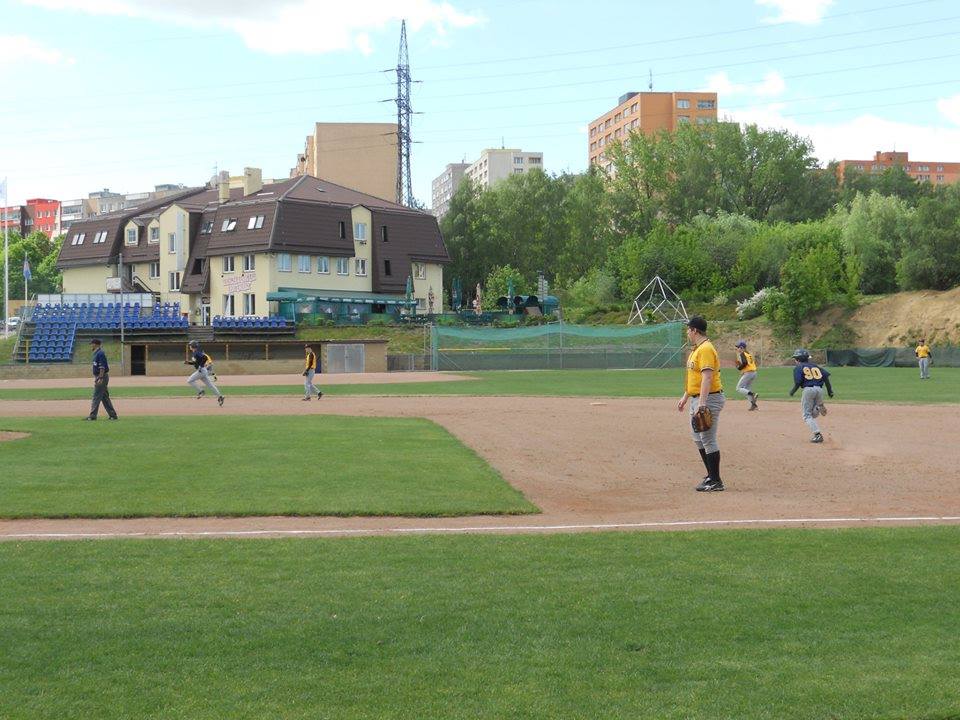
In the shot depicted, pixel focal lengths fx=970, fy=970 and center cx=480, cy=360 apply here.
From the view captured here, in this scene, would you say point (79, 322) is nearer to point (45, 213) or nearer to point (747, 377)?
point (747, 377)

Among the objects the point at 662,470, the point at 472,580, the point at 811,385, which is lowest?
the point at 662,470

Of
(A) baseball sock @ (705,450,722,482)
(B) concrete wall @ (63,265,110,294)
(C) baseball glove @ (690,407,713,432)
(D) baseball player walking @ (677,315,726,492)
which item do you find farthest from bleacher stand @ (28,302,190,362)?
(C) baseball glove @ (690,407,713,432)

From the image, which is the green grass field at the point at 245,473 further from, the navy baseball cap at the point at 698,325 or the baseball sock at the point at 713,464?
the navy baseball cap at the point at 698,325

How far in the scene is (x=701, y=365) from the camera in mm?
13016

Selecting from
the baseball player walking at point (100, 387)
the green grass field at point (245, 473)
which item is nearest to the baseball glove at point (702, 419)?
the green grass field at point (245, 473)

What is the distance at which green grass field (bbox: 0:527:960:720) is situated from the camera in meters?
5.27

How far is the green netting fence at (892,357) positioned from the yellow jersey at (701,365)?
165 feet

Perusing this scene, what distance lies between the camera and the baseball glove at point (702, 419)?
13.0 metres

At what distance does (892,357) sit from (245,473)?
53436mm

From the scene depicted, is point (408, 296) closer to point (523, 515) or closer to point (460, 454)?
point (460, 454)

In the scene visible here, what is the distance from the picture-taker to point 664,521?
1101 centimetres

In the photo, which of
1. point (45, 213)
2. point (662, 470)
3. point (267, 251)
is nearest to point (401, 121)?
point (267, 251)

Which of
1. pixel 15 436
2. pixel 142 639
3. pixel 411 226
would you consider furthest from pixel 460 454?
pixel 411 226

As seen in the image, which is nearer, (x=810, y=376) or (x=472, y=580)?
(x=472, y=580)
